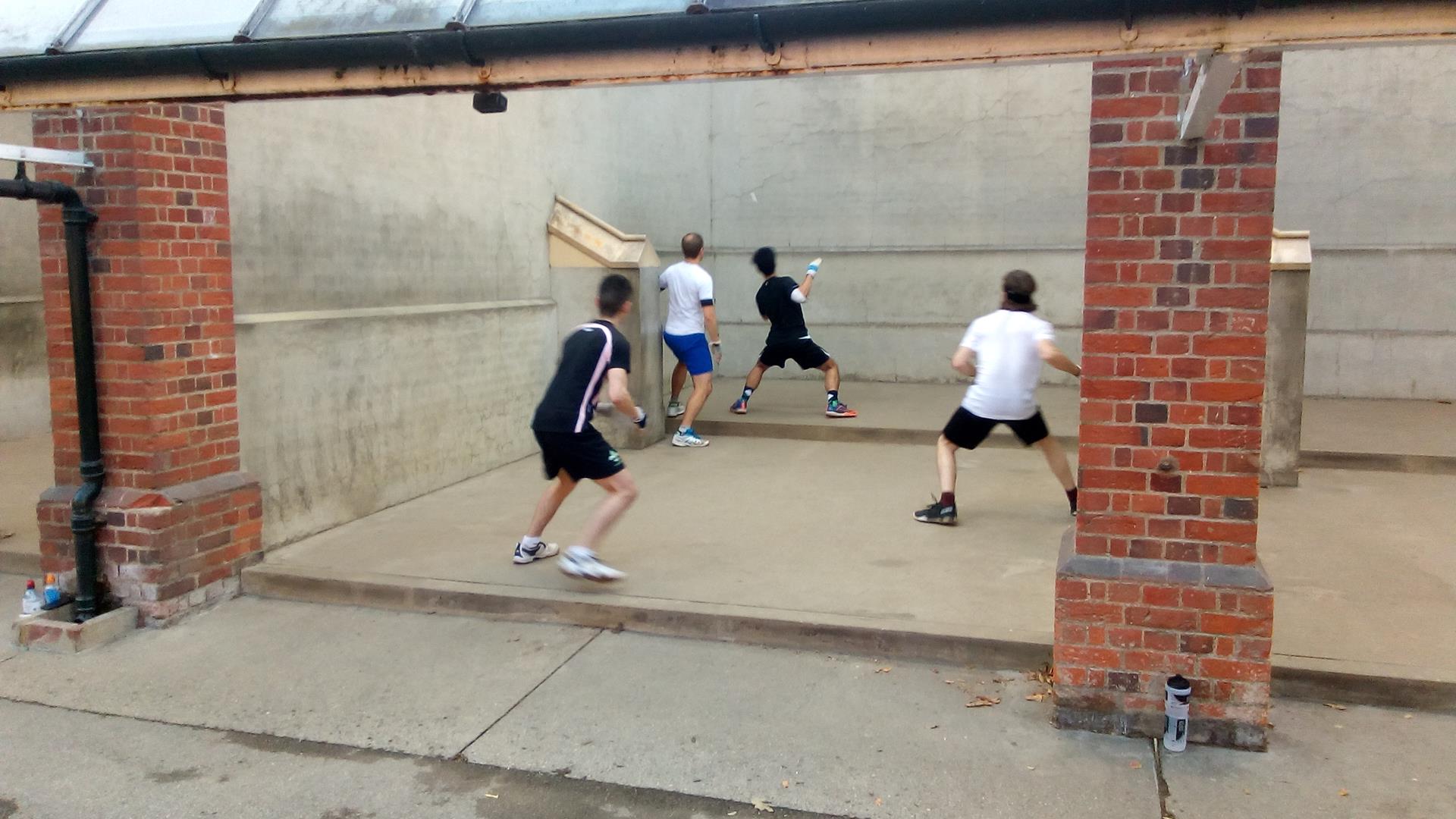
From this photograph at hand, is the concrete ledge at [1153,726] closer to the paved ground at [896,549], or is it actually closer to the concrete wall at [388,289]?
the paved ground at [896,549]

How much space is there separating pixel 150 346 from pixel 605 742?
3.03 m

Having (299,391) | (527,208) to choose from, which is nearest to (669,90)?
(527,208)

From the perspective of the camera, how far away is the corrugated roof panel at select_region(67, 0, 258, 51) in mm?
3680

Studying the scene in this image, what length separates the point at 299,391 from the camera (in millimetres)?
6398

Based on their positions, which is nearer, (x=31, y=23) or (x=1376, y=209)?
(x=31, y=23)

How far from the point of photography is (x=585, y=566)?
17.6 ft

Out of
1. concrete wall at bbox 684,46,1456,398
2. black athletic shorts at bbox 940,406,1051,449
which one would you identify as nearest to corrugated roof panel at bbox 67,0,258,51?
black athletic shorts at bbox 940,406,1051,449

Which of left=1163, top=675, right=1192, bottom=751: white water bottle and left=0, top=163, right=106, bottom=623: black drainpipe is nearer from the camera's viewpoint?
left=1163, top=675, right=1192, bottom=751: white water bottle

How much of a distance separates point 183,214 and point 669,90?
7.28m

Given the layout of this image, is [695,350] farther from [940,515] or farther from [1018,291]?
[1018,291]

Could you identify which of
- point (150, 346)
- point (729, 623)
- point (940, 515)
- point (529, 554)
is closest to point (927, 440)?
point (940, 515)

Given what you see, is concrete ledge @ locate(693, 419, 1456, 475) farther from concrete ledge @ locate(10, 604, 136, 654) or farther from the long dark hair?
concrete ledge @ locate(10, 604, 136, 654)

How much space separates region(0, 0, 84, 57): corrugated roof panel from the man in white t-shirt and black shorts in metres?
4.31

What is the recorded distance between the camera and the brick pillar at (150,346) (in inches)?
207
